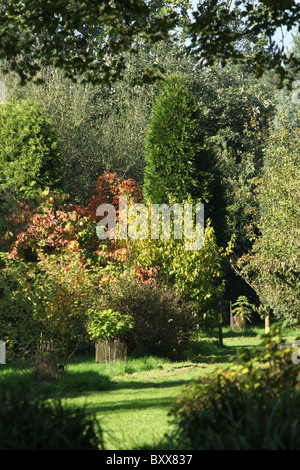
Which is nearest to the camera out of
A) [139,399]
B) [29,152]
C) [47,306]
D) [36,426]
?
[36,426]

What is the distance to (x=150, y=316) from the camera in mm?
10727

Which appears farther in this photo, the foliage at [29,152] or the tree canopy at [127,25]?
the foliage at [29,152]

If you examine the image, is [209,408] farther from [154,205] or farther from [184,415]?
[154,205]

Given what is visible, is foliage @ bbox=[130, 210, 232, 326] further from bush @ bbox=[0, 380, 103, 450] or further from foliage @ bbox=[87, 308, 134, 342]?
bush @ bbox=[0, 380, 103, 450]

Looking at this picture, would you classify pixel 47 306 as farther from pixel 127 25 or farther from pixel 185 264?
pixel 127 25

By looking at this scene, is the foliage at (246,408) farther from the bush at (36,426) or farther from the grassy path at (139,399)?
the bush at (36,426)

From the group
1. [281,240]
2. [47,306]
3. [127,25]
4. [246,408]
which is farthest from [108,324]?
[246,408]

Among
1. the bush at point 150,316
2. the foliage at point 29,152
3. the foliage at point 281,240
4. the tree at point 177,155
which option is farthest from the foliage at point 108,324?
the foliage at point 29,152

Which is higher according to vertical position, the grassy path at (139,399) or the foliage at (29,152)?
the foliage at (29,152)

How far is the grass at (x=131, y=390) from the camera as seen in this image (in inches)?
216

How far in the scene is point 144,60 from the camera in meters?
24.2

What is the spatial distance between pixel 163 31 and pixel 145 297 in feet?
18.5

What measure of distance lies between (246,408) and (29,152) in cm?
1335

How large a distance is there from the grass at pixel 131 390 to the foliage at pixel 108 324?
1.95 feet
